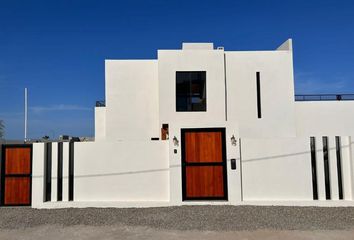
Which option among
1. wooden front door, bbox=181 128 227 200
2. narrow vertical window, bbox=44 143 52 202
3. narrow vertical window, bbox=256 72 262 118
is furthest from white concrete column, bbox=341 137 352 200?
narrow vertical window, bbox=44 143 52 202

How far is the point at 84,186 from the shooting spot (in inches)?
340

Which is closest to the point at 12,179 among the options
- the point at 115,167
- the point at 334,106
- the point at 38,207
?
the point at 38,207

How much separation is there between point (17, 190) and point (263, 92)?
40.0 feet

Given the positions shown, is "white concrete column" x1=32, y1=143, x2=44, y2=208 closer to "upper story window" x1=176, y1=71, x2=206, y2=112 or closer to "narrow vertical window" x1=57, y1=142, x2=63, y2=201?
"narrow vertical window" x1=57, y1=142, x2=63, y2=201

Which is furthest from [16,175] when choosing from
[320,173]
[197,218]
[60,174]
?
[320,173]

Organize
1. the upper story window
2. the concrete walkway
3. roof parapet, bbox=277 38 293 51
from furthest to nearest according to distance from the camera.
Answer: roof parapet, bbox=277 38 293 51 → the upper story window → the concrete walkway

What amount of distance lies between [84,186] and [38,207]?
4.41 feet

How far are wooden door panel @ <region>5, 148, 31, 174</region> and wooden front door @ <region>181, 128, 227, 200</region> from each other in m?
4.54

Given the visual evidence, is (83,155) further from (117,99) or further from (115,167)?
(117,99)

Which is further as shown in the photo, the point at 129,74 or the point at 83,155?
the point at 129,74

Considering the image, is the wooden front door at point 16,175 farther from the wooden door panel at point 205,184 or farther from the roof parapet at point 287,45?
the roof parapet at point 287,45

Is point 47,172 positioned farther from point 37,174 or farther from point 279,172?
point 279,172

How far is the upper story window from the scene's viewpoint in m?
15.2

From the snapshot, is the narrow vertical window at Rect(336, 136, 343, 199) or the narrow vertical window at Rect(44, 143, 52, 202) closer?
the narrow vertical window at Rect(336, 136, 343, 199)
